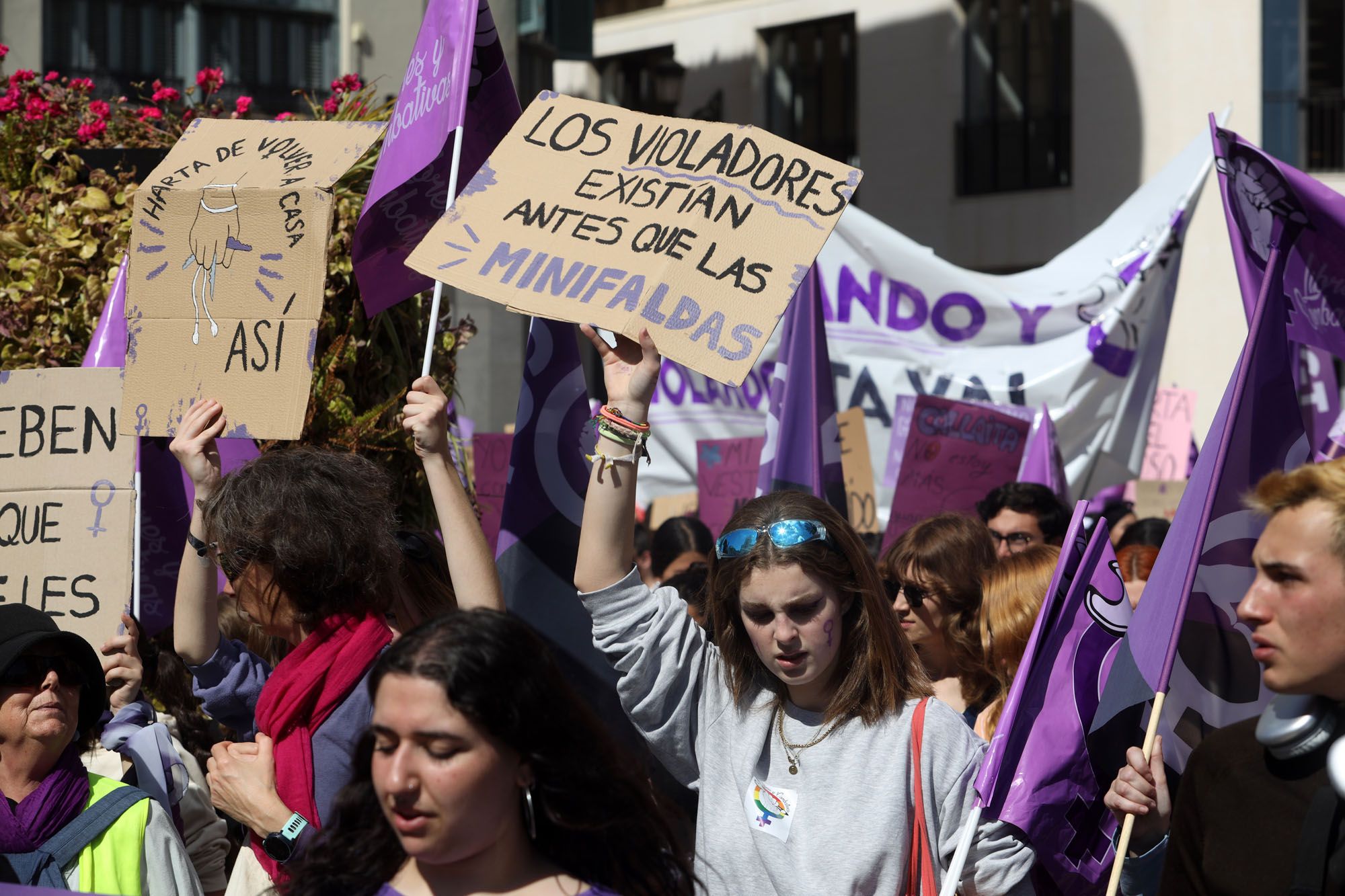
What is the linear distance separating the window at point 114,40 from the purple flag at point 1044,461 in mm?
11623

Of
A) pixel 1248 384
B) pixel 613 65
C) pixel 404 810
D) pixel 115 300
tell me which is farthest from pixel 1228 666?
pixel 613 65

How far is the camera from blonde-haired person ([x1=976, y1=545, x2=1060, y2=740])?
3.53 metres

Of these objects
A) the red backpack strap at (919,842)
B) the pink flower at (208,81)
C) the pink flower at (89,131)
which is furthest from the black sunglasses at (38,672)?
the pink flower at (208,81)

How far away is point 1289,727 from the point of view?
7.04 feet

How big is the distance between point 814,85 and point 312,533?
1941cm

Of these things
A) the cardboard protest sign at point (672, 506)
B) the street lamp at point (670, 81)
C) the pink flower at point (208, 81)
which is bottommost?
the cardboard protest sign at point (672, 506)

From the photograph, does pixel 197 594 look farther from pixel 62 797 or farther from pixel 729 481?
pixel 729 481

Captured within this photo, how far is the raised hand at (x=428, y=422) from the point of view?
10.2 feet

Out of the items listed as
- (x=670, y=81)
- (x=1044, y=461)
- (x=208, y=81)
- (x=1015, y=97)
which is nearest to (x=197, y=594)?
(x=208, y=81)

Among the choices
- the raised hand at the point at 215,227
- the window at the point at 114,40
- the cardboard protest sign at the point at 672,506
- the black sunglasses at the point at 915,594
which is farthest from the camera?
the window at the point at 114,40

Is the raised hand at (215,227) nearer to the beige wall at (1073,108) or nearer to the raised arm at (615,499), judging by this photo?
the raised arm at (615,499)

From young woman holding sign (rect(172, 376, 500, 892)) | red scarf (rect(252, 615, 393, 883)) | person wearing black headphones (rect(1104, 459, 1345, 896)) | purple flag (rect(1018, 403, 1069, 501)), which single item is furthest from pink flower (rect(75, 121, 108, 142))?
purple flag (rect(1018, 403, 1069, 501))

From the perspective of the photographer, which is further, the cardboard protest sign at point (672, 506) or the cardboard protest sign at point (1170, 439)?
the cardboard protest sign at point (1170, 439)

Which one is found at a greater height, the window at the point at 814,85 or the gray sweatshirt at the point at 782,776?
the window at the point at 814,85
